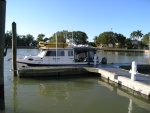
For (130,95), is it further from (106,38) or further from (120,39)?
(120,39)

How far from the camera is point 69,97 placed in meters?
15.5

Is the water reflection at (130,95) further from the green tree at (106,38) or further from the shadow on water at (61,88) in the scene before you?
the green tree at (106,38)

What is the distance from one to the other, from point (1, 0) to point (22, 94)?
285 inches

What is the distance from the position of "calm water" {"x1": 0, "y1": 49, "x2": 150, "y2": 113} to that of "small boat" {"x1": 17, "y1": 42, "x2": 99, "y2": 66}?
404 cm

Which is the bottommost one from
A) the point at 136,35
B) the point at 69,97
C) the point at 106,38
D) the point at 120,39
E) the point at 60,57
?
the point at 69,97

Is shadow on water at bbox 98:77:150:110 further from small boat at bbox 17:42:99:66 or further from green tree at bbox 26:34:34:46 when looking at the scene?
green tree at bbox 26:34:34:46

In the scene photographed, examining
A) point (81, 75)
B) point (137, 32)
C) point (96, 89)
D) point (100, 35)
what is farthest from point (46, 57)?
point (137, 32)

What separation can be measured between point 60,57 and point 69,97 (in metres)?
10.3

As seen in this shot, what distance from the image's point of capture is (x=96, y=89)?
17922 mm

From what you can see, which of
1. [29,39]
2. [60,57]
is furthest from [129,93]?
[29,39]

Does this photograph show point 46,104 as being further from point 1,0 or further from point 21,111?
point 1,0

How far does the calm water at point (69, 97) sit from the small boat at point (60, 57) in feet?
13.2

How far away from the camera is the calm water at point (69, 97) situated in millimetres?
12836

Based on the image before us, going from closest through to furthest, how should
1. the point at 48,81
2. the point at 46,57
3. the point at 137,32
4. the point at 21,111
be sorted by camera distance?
1. the point at 21,111
2. the point at 48,81
3. the point at 46,57
4. the point at 137,32
